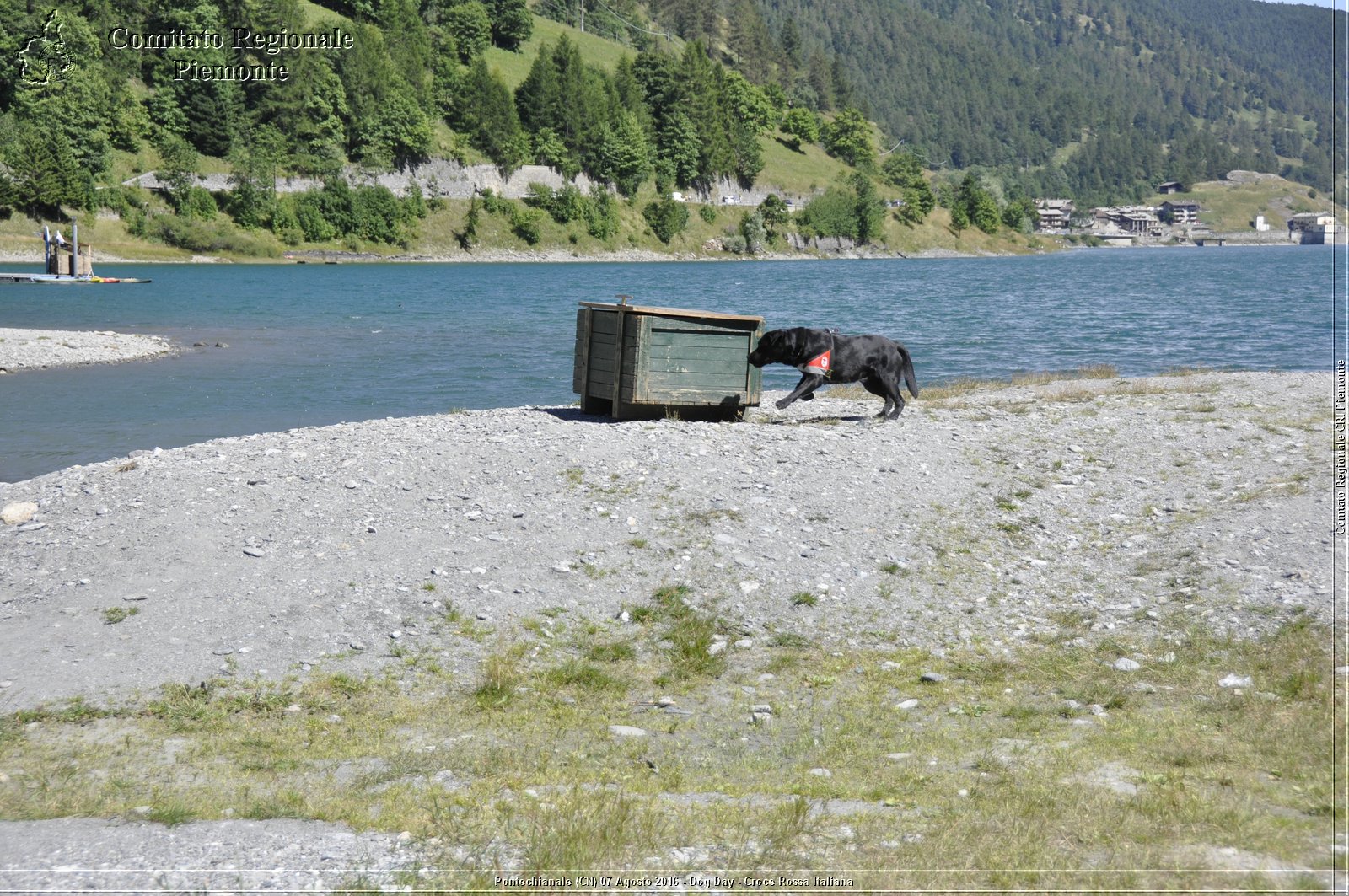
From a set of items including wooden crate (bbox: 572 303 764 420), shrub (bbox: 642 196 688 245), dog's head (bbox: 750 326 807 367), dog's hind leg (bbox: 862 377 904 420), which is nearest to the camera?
wooden crate (bbox: 572 303 764 420)

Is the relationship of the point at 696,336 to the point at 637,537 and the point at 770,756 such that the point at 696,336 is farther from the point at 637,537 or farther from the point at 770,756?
the point at 770,756

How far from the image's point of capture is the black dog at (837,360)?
1906 centimetres

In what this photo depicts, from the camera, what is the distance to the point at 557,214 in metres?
169

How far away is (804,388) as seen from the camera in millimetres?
19891

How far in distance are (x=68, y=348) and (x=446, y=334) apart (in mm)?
16164

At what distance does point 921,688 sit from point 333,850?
17.9 feet

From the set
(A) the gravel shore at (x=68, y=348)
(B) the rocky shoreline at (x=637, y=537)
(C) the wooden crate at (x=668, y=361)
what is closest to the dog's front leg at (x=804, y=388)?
(C) the wooden crate at (x=668, y=361)

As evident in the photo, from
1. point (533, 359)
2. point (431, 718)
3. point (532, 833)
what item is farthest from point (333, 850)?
point (533, 359)

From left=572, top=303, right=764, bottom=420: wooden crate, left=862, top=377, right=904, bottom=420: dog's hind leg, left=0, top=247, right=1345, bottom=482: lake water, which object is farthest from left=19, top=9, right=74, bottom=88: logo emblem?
left=862, top=377, right=904, bottom=420: dog's hind leg

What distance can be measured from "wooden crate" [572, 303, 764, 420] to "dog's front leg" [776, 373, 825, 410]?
58 cm

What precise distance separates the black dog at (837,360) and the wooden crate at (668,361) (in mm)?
488

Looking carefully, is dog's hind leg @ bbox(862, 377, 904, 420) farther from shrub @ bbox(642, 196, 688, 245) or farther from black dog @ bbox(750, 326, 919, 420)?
shrub @ bbox(642, 196, 688, 245)

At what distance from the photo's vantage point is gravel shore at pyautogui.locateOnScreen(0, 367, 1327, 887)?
36.7 feet

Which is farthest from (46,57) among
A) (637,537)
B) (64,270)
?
(637,537)
